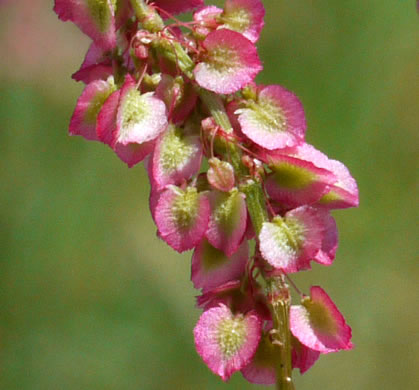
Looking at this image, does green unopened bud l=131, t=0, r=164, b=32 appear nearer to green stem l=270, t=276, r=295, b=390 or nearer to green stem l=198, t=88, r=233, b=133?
green stem l=198, t=88, r=233, b=133

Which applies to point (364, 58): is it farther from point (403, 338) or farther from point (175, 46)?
point (175, 46)

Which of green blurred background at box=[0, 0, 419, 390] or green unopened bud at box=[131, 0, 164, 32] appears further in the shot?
green blurred background at box=[0, 0, 419, 390]

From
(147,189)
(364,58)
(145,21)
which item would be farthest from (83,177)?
(145,21)

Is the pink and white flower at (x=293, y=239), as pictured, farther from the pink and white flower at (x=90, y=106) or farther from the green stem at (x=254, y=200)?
the pink and white flower at (x=90, y=106)

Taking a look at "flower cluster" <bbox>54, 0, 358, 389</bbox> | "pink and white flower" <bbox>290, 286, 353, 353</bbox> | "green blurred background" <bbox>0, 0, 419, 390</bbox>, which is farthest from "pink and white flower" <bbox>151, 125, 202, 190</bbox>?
"green blurred background" <bbox>0, 0, 419, 390</bbox>

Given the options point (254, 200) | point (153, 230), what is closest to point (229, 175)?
point (254, 200)

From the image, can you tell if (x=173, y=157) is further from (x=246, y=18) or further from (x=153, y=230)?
(x=153, y=230)
